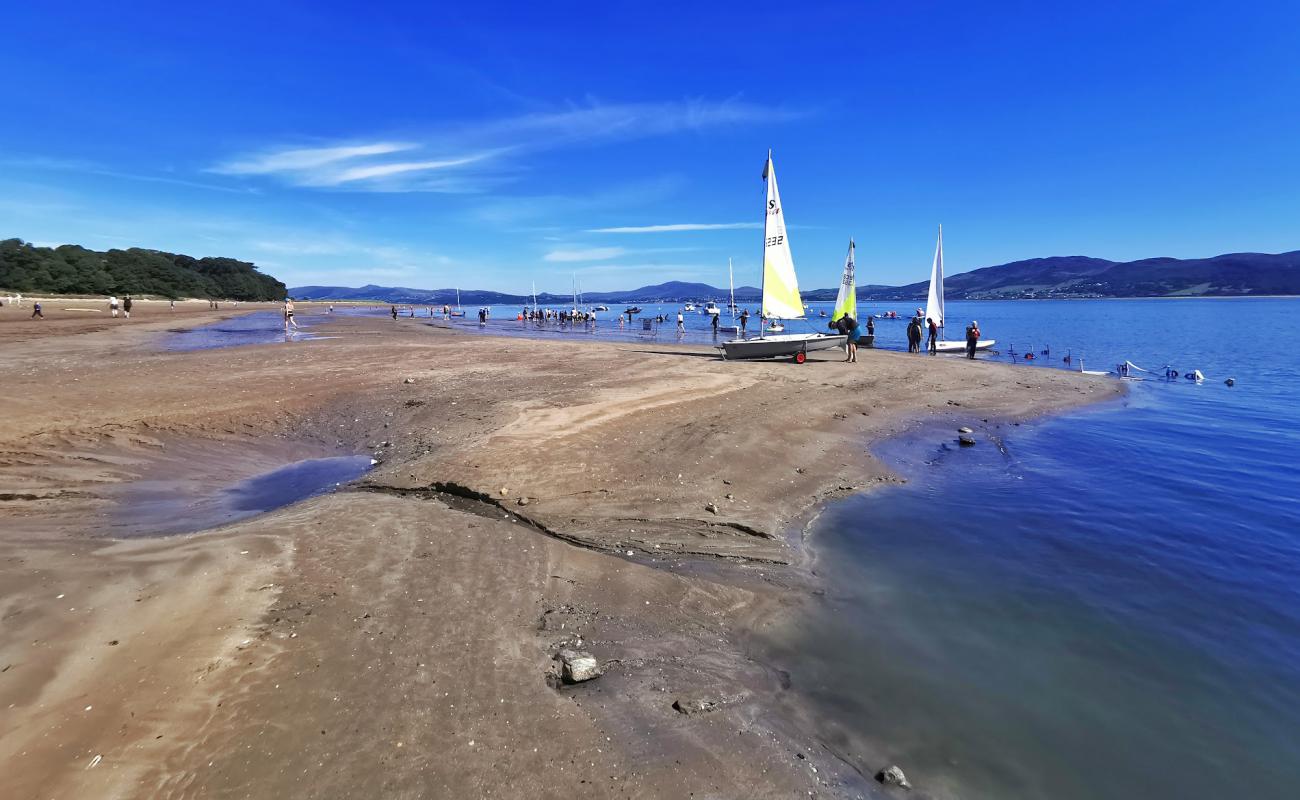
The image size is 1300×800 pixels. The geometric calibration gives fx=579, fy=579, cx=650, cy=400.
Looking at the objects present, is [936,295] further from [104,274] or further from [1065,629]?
[104,274]

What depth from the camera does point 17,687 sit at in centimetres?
388

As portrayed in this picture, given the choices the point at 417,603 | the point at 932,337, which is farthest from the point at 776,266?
the point at 417,603

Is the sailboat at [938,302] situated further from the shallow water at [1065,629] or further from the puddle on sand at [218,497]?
the puddle on sand at [218,497]

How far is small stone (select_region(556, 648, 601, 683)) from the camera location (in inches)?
181

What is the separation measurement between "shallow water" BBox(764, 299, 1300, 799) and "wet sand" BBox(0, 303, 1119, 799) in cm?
70

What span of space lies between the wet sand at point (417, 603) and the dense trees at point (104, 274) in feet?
276

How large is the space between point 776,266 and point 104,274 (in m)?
95.7

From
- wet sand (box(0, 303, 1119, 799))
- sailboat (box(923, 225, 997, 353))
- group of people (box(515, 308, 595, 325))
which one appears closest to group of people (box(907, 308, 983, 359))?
sailboat (box(923, 225, 997, 353))

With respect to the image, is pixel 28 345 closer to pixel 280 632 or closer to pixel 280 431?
pixel 280 431

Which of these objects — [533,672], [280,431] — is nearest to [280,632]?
[533,672]

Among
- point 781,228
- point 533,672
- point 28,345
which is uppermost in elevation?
point 781,228

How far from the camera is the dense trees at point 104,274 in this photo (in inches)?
2753

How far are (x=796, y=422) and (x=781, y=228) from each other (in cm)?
1289

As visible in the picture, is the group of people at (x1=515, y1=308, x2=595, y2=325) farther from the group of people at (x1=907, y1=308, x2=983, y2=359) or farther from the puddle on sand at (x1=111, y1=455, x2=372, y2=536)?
the puddle on sand at (x1=111, y1=455, x2=372, y2=536)
